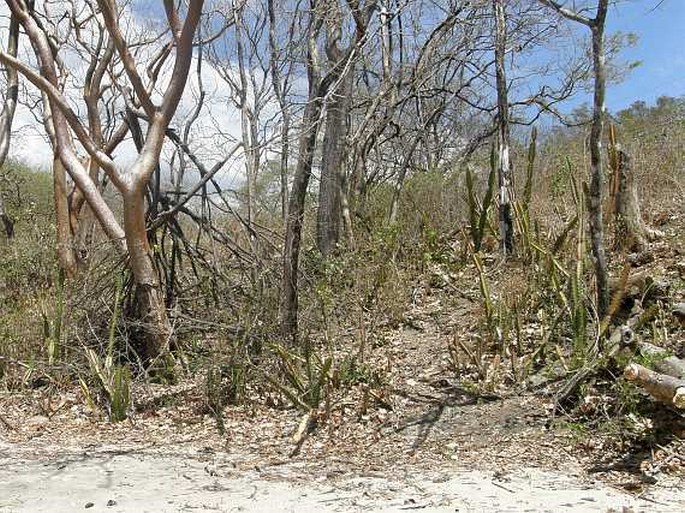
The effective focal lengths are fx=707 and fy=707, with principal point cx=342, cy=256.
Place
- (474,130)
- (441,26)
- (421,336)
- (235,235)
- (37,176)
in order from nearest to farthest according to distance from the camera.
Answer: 1. (421,336)
2. (235,235)
3. (441,26)
4. (474,130)
5. (37,176)

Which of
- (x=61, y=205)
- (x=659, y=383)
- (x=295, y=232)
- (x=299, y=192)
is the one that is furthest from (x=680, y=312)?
(x=61, y=205)

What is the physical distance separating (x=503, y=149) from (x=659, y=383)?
219 inches

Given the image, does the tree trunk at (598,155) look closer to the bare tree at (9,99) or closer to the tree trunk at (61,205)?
the bare tree at (9,99)

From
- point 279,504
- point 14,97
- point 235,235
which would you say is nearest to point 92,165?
point 14,97

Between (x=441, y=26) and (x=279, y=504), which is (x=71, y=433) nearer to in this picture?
(x=279, y=504)

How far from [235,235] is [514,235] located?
12.2 ft

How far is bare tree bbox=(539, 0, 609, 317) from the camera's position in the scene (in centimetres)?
627

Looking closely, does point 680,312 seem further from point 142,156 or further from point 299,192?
point 142,156

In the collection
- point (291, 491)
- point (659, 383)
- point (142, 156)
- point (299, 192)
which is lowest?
point (291, 491)

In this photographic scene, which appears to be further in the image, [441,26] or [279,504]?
[441,26]

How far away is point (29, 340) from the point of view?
8.73 metres

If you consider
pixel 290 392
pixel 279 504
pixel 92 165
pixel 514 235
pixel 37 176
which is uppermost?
pixel 37 176

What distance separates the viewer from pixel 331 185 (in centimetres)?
1046

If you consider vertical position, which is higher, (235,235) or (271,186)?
(271,186)
